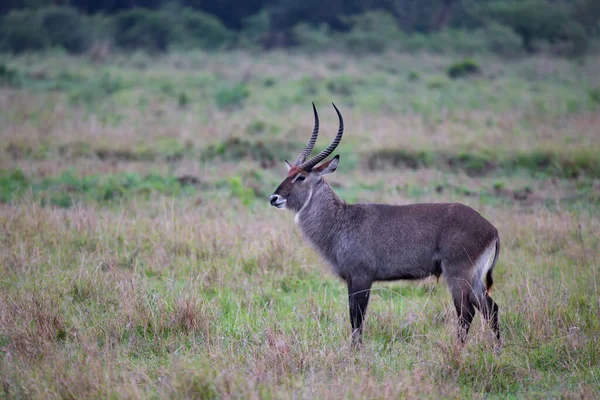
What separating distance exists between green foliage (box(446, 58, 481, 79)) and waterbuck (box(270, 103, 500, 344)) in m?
13.8

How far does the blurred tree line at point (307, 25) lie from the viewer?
2380cm

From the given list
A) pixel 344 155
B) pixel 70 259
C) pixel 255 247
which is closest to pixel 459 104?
pixel 344 155

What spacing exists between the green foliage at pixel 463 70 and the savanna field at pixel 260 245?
238 cm

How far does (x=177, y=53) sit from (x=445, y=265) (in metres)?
19.8

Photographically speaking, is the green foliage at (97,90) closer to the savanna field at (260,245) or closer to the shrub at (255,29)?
the savanna field at (260,245)

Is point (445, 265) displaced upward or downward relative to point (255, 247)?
upward

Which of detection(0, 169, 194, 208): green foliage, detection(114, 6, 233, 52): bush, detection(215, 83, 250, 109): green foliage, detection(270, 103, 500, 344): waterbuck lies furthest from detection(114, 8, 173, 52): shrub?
detection(270, 103, 500, 344): waterbuck

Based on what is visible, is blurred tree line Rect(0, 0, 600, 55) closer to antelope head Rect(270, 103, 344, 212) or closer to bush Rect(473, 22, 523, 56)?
bush Rect(473, 22, 523, 56)

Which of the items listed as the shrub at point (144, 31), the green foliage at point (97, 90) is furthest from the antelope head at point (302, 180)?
the shrub at point (144, 31)

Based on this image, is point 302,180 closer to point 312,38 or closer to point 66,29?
point 312,38

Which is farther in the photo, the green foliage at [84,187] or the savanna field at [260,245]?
the green foliage at [84,187]

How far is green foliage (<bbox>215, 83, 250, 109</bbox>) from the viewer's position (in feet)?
48.8

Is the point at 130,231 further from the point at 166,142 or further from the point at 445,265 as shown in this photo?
the point at 166,142

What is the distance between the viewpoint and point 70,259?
6.23m
